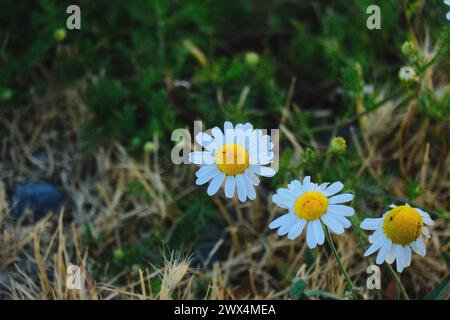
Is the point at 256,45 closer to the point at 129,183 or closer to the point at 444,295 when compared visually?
the point at 129,183

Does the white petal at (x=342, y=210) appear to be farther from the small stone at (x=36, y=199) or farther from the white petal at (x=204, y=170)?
the small stone at (x=36, y=199)

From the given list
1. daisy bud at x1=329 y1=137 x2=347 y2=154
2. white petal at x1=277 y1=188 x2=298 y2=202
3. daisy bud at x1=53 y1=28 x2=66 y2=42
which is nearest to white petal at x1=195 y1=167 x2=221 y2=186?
white petal at x1=277 y1=188 x2=298 y2=202

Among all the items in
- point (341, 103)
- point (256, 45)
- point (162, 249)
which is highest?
point (256, 45)

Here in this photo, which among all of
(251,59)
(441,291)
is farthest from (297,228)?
(251,59)

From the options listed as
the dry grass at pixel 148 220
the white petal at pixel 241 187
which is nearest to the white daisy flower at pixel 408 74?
the dry grass at pixel 148 220

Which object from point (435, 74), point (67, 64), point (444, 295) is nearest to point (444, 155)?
point (435, 74)
